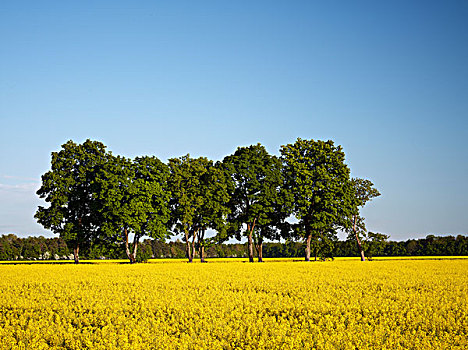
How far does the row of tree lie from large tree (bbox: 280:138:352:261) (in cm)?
15

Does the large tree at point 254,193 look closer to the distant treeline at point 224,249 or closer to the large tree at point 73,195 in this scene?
the large tree at point 73,195

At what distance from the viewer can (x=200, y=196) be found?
61500mm

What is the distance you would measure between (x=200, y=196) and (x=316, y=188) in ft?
54.6

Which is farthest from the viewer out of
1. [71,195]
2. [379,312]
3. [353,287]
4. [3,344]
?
[71,195]

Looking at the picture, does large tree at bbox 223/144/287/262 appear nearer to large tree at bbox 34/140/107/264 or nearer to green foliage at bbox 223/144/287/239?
green foliage at bbox 223/144/287/239

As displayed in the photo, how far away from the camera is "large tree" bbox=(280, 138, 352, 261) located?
61188 millimetres

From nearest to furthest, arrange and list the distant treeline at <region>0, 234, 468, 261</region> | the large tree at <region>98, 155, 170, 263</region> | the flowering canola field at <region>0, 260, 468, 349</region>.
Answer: the flowering canola field at <region>0, 260, 468, 349</region>, the large tree at <region>98, 155, 170, 263</region>, the distant treeline at <region>0, 234, 468, 261</region>

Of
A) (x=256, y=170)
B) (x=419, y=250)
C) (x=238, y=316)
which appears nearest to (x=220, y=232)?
(x=256, y=170)

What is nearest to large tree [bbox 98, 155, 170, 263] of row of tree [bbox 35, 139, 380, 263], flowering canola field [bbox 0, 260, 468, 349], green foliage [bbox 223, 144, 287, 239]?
row of tree [bbox 35, 139, 380, 263]

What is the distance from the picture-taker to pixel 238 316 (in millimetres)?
13570

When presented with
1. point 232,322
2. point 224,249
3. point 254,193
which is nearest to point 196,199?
point 254,193

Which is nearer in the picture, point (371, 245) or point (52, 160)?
point (52, 160)

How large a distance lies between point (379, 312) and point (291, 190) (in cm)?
4798

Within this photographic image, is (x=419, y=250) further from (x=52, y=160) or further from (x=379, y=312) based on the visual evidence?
(x=379, y=312)
